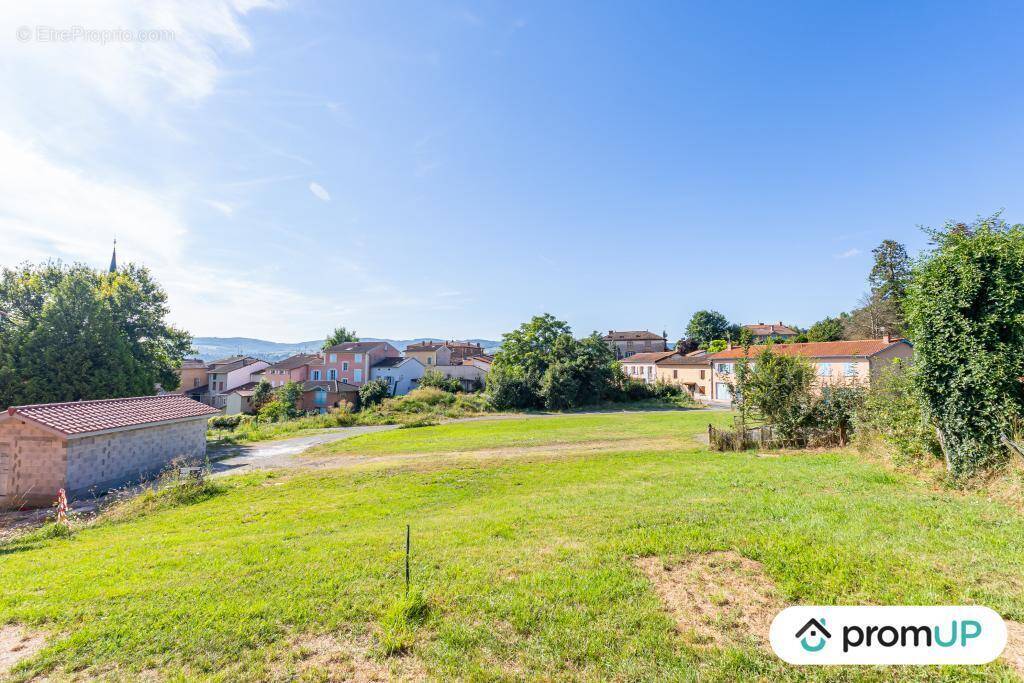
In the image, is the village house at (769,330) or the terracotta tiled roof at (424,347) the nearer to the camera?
the terracotta tiled roof at (424,347)

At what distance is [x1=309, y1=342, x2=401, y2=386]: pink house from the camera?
61000mm

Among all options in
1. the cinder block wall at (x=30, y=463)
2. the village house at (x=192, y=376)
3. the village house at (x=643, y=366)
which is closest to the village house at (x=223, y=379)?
the village house at (x=192, y=376)

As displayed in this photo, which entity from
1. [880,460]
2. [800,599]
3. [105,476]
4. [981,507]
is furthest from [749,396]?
[105,476]

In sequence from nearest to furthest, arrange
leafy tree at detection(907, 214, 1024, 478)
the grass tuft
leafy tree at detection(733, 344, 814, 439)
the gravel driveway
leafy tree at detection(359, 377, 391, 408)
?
the grass tuft
leafy tree at detection(907, 214, 1024, 478)
leafy tree at detection(733, 344, 814, 439)
the gravel driveway
leafy tree at detection(359, 377, 391, 408)

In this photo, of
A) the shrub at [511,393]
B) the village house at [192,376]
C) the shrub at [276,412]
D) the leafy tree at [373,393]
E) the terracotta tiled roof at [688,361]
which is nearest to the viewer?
the shrub at [276,412]

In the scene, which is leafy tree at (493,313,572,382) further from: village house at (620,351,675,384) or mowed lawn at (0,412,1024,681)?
mowed lawn at (0,412,1024,681)

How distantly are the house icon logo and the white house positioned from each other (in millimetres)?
58596

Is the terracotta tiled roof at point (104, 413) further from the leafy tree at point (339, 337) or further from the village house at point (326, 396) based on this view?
the leafy tree at point (339, 337)

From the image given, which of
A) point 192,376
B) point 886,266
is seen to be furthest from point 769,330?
point 192,376

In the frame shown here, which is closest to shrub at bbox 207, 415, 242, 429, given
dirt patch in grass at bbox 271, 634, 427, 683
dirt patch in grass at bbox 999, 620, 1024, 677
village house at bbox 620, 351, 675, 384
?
dirt patch in grass at bbox 271, 634, 427, 683

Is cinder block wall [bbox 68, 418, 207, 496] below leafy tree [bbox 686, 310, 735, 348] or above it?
below

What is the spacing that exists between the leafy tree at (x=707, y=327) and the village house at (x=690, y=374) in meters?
31.4

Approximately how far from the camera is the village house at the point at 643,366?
196ft

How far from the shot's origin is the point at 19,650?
450cm
